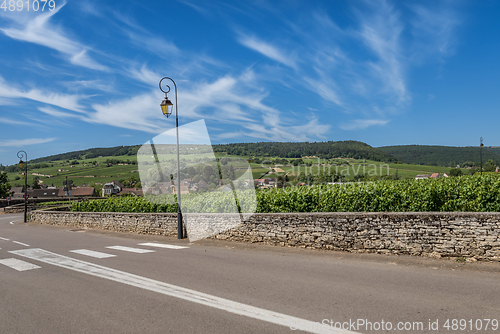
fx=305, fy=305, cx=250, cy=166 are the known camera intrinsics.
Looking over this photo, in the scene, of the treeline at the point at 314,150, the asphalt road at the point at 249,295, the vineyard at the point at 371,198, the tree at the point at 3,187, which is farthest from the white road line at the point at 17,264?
the tree at the point at 3,187

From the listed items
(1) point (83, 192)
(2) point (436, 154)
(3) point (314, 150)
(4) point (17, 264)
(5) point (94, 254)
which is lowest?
(5) point (94, 254)

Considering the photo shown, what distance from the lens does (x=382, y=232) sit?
8117mm

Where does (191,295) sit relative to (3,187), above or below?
below

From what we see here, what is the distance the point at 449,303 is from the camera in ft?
15.1

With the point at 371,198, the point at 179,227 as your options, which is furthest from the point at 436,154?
the point at 179,227

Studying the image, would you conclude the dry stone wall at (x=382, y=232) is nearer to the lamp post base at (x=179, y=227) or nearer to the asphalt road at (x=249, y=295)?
the asphalt road at (x=249, y=295)

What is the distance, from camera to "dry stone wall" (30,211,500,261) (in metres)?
6.93

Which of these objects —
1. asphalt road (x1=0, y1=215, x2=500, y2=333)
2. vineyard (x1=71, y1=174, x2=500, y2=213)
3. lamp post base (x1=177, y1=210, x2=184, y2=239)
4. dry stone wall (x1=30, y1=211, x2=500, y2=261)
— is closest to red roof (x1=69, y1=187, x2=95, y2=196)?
vineyard (x1=71, y1=174, x2=500, y2=213)

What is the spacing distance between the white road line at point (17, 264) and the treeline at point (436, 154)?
89.7 meters

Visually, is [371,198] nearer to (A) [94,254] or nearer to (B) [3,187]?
(A) [94,254]

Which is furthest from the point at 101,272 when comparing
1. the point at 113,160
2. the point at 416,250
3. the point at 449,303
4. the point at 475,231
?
the point at 113,160

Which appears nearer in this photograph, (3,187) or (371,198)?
(371,198)

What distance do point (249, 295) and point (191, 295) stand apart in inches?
39.0

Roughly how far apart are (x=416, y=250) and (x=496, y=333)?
164 inches
